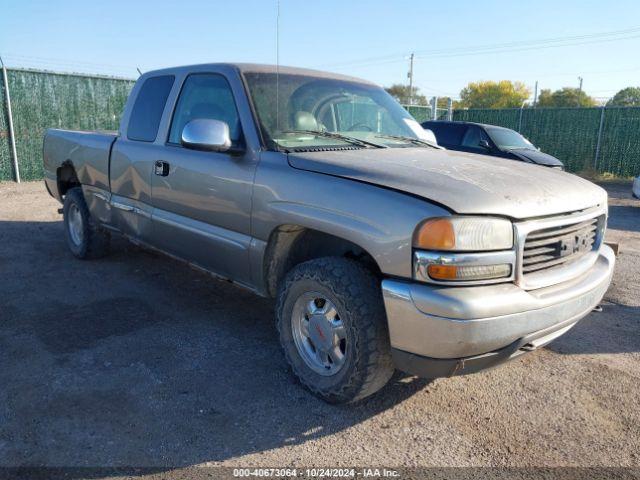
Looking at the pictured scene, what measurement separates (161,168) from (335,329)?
7.00ft

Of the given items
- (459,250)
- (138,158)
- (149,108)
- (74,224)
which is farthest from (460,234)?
(74,224)

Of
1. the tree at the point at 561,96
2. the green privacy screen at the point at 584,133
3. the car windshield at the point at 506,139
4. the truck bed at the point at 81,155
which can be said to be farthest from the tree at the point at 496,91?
the truck bed at the point at 81,155

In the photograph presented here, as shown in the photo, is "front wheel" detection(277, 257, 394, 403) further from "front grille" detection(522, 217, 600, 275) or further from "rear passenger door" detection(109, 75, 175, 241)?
"rear passenger door" detection(109, 75, 175, 241)

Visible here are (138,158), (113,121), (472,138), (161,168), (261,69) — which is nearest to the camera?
(261,69)

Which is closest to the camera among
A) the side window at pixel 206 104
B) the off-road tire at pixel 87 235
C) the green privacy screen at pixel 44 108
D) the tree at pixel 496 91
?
the side window at pixel 206 104

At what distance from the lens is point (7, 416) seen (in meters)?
2.86

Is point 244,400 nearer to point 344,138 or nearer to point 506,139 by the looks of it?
point 344,138

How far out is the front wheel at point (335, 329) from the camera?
2.77m

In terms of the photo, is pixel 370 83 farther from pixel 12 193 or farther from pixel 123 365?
pixel 12 193

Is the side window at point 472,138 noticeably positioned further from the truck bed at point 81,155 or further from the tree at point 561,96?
the tree at point 561,96

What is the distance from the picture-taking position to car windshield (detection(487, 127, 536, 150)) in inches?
443

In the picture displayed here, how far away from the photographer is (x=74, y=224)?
6113 millimetres

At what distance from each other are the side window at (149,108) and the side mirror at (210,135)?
1152 mm

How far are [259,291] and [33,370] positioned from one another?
4.97 feet
